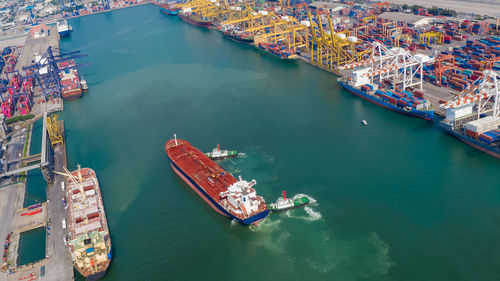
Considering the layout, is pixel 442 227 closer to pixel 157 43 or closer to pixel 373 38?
pixel 373 38

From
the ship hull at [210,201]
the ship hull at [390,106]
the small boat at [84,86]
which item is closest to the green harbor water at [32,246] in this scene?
the ship hull at [210,201]

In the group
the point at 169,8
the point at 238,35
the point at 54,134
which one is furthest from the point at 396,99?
the point at 169,8

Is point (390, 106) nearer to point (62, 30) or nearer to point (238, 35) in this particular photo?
point (238, 35)

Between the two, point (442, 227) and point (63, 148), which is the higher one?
point (63, 148)

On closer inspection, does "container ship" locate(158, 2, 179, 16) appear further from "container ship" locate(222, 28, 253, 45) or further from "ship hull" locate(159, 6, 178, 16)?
"container ship" locate(222, 28, 253, 45)

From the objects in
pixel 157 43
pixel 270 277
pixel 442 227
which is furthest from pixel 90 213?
pixel 157 43

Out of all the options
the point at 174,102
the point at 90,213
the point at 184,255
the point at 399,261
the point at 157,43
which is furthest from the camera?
the point at 157,43
